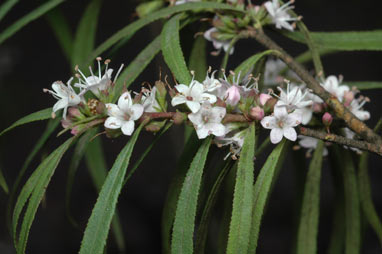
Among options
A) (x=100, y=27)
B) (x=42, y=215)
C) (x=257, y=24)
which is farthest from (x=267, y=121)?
(x=100, y=27)

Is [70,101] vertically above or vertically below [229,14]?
below

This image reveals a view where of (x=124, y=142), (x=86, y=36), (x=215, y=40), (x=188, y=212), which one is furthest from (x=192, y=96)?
(x=124, y=142)

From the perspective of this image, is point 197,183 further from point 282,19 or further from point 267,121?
point 282,19

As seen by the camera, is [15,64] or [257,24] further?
[15,64]

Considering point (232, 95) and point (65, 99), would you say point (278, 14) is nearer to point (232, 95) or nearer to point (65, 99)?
point (232, 95)

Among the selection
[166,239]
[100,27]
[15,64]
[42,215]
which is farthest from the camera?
[100,27]
